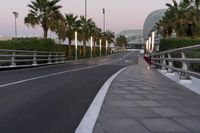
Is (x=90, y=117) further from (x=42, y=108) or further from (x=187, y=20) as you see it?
(x=187, y=20)

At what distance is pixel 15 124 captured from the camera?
738 centimetres

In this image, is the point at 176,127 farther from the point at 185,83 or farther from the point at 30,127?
the point at 185,83

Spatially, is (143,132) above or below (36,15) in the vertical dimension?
below

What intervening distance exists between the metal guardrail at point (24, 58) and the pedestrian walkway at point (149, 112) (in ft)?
55.0

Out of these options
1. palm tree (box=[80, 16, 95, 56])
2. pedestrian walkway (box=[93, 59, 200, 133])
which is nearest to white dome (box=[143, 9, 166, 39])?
palm tree (box=[80, 16, 95, 56])

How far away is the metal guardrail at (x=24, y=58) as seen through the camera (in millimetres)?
27734

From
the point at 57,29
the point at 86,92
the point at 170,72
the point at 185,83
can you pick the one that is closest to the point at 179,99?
the point at 86,92

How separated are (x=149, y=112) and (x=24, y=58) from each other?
80.4 feet

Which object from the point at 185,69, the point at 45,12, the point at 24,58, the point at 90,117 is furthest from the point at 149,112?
the point at 45,12

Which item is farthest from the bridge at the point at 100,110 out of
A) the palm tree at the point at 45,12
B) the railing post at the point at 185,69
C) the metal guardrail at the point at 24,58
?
→ the palm tree at the point at 45,12

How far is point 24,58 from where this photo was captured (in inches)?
1258

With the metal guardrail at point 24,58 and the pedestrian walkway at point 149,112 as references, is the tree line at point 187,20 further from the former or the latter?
the pedestrian walkway at point 149,112

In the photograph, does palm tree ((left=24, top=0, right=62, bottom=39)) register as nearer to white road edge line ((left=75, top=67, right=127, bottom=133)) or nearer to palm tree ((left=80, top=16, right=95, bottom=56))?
palm tree ((left=80, top=16, right=95, bottom=56))

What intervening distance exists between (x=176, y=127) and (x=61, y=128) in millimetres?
1844
